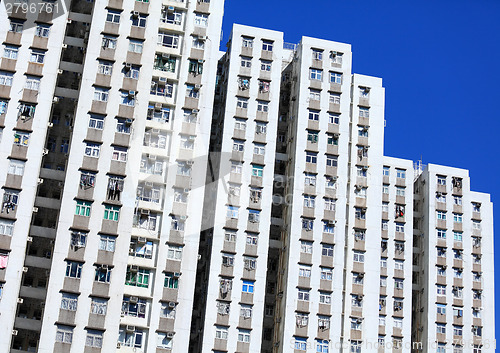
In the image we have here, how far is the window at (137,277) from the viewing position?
136 feet

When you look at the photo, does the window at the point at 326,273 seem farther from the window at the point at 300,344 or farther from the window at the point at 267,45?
the window at the point at 267,45

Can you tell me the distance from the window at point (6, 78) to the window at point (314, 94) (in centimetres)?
1760

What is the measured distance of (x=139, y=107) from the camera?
43.0m

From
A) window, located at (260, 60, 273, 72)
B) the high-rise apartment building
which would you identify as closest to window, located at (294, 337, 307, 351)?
the high-rise apartment building

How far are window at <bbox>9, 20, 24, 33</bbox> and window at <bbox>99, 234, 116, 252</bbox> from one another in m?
11.8

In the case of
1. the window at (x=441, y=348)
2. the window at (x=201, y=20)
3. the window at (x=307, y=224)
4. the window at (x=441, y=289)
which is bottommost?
the window at (x=441, y=348)

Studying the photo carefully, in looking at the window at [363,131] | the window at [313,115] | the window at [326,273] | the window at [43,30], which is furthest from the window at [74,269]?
the window at [363,131]

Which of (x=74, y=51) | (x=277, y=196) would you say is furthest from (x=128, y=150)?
(x=277, y=196)

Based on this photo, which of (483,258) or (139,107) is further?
(483,258)

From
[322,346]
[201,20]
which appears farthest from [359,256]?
[201,20]

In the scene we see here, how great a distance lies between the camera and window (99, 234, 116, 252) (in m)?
40.7

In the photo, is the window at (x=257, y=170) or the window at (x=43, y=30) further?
the window at (x=257, y=170)

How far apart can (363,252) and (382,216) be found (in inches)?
252

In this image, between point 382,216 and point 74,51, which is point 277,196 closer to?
point 382,216
